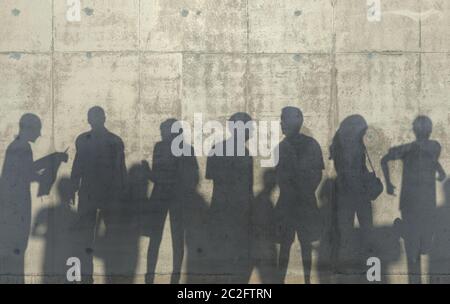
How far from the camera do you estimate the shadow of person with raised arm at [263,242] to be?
32.9 feet

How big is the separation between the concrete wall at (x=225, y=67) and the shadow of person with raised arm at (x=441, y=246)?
221mm

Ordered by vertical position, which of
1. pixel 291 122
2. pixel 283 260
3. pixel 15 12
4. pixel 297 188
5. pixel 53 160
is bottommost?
pixel 283 260

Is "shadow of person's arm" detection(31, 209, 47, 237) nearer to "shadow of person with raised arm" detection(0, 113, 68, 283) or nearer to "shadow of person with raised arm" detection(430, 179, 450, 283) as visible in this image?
"shadow of person with raised arm" detection(0, 113, 68, 283)

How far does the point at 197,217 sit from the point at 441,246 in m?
3.16

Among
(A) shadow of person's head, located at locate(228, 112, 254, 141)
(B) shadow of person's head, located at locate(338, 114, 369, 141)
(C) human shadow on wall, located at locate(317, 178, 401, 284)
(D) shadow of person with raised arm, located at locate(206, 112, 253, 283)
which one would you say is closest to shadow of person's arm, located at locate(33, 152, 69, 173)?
(D) shadow of person with raised arm, located at locate(206, 112, 253, 283)

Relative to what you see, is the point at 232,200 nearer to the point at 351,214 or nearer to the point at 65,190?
the point at 351,214

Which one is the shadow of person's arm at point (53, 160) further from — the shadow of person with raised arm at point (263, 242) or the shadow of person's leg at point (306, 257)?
the shadow of person's leg at point (306, 257)

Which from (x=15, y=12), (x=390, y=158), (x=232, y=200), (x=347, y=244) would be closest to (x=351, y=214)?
(x=347, y=244)

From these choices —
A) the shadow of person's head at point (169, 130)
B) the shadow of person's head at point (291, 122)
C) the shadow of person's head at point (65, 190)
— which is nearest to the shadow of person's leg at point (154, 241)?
the shadow of person's head at point (169, 130)

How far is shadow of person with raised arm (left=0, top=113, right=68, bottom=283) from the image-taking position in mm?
10031

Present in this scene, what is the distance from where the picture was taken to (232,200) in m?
10.1

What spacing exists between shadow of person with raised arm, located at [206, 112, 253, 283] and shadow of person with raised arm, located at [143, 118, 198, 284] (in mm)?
348

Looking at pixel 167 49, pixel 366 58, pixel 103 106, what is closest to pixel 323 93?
pixel 366 58
